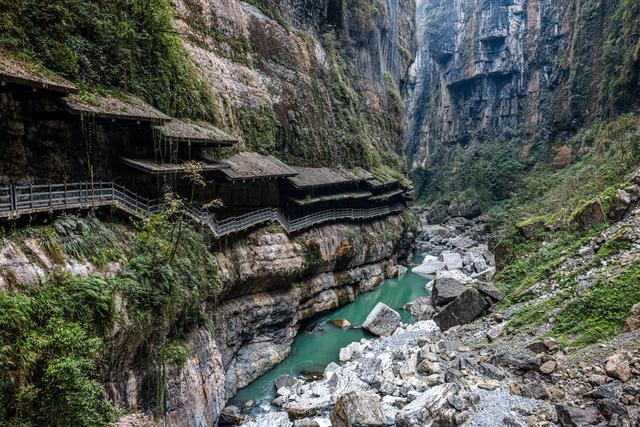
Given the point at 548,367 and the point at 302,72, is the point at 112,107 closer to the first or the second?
the point at 548,367

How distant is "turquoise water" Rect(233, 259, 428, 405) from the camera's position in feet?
65.6

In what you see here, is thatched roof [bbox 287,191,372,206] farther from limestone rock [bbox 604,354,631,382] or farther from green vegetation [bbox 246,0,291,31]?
limestone rock [bbox 604,354,631,382]

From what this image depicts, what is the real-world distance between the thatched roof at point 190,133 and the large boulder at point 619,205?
18745mm

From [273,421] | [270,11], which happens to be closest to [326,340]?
[273,421]

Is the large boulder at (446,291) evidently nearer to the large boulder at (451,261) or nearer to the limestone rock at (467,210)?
the large boulder at (451,261)

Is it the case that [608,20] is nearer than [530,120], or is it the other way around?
[608,20]

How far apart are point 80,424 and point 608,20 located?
72532 mm

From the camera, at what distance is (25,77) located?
10.9m

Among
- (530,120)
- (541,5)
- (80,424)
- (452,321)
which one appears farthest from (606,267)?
(541,5)

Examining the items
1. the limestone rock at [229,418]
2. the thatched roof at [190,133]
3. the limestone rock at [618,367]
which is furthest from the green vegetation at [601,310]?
the thatched roof at [190,133]

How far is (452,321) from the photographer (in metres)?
22.1

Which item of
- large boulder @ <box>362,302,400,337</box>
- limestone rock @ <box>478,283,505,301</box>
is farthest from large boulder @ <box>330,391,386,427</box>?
large boulder @ <box>362,302,400,337</box>

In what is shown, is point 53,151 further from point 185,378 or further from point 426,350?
point 426,350

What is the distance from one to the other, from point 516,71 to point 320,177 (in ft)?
241
